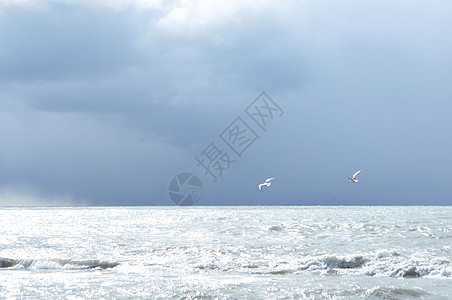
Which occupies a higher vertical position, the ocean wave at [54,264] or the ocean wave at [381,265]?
the ocean wave at [54,264]

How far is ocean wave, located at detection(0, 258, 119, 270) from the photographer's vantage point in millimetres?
24312

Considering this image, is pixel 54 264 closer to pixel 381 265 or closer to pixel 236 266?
pixel 236 266

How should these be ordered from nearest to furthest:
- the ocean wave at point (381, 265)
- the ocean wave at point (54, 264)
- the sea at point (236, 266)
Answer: the sea at point (236, 266), the ocean wave at point (381, 265), the ocean wave at point (54, 264)

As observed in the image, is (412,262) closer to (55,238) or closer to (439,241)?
(439,241)

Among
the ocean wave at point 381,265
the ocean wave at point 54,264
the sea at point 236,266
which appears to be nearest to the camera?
the sea at point 236,266

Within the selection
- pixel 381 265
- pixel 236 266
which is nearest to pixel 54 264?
pixel 236 266

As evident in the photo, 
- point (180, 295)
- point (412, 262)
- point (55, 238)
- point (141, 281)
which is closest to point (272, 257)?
point (412, 262)

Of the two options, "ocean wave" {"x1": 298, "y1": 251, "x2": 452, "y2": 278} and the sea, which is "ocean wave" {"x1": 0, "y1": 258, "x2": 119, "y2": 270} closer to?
the sea

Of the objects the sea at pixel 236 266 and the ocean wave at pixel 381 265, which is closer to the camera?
the sea at pixel 236 266

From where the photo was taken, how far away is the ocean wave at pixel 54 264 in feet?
79.8

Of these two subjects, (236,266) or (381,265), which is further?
(236,266)

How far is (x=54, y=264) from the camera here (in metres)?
25.1

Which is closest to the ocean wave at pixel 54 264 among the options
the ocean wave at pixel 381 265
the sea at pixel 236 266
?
the sea at pixel 236 266

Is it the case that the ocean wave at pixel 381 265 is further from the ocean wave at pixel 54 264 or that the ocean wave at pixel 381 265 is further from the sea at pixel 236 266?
the ocean wave at pixel 54 264
